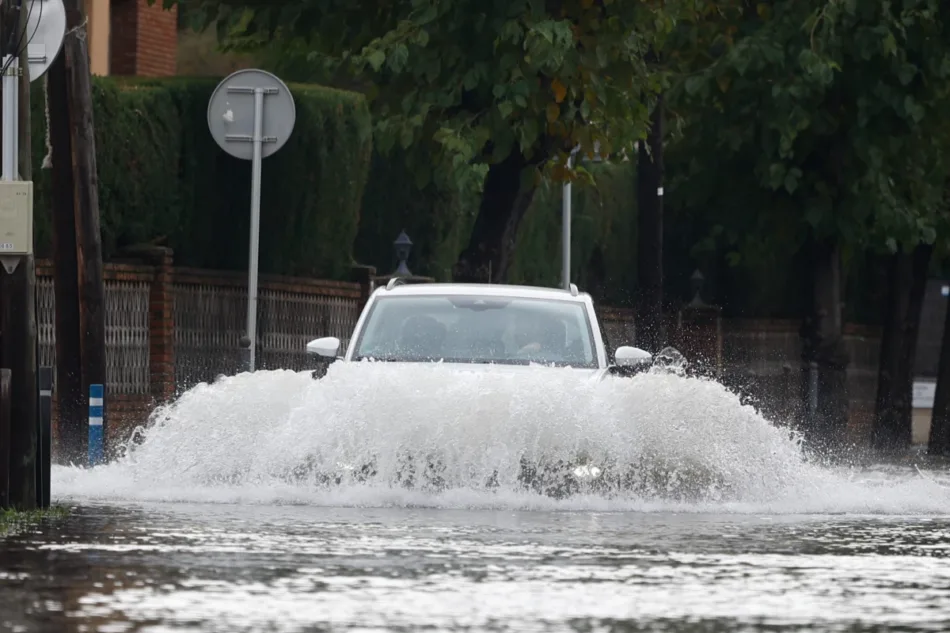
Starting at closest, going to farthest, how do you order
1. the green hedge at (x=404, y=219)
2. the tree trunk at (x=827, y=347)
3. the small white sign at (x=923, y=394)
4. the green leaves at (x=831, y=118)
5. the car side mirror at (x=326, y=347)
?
the car side mirror at (x=326, y=347) < the green leaves at (x=831, y=118) < the green hedge at (x=404, y=219) < the tree trunk at (x=827, y=347) < the small white sign at (x=923, y=394)

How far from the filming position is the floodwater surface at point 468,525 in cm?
1003

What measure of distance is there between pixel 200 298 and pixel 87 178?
5.18m

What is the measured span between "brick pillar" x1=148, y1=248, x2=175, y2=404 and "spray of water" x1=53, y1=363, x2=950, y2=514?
8.58 metres

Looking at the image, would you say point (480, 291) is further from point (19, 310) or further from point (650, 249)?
point (650, 249)

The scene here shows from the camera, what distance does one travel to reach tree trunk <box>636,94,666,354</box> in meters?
34.4

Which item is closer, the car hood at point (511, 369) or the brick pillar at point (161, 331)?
the car hood at point (511, 369)

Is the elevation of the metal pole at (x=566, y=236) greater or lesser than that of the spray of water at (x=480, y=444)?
greater

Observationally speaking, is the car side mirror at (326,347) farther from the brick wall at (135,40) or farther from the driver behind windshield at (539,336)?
the brick wall at (135,40)

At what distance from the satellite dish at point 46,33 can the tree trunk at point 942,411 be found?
22274 millimetres

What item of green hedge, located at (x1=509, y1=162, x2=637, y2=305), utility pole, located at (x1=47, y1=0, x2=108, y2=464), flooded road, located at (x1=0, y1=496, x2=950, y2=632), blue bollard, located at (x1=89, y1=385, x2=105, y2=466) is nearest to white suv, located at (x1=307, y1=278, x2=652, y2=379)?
flooded road, located at (x1=0, y1=496, x2=950, y2=632)

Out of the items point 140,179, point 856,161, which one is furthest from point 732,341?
point 140,179

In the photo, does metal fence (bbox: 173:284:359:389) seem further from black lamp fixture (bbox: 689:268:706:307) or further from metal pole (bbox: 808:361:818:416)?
black lamp fixture (bbox: 689:268:706:307)

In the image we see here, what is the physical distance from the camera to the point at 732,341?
42938 millimetres

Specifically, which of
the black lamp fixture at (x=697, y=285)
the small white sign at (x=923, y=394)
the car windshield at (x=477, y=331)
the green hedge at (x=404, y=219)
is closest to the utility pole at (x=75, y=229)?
the car windshield at (x=477, y=331)
